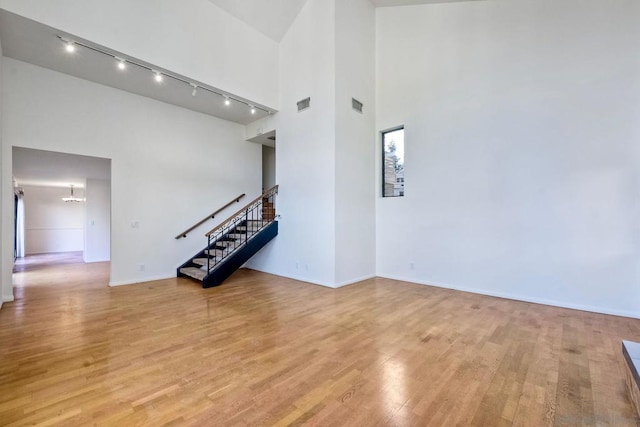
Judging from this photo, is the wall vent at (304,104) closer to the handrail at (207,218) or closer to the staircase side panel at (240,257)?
the staircase side panel at (240,257)

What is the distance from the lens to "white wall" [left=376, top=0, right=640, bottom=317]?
149 inches

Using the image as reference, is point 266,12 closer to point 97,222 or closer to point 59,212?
point 97,222

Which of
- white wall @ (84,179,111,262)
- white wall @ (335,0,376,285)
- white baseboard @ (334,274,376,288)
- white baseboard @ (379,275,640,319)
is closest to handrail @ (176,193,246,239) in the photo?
white wall @ (335,0,376,285)

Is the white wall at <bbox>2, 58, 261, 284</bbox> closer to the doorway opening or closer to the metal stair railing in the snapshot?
the metal stair railing

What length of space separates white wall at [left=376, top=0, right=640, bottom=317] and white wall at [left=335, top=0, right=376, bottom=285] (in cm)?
43

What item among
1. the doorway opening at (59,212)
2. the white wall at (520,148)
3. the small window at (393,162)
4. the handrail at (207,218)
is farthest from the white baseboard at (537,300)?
the doorway opening at (59,212)

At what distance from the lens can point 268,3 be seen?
18.5 feet

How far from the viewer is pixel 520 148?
446 centimetres

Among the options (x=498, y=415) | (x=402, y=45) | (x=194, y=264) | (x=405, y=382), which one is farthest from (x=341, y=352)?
(x=402, y=45)

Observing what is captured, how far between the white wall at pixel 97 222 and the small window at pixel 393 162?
906 centimetres

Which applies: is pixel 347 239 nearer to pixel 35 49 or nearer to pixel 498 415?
pixel 498 415

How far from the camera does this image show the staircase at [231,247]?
5449 millimetres

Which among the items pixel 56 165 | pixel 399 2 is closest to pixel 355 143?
pixel 399 2

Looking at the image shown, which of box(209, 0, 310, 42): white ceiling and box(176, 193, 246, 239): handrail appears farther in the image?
box(176, 193, 246, 239): handrail
